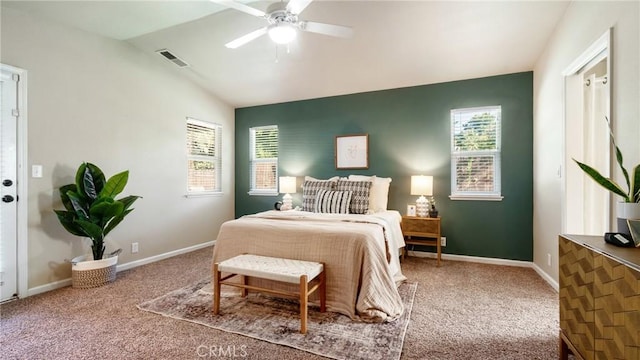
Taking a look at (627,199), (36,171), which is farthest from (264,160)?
(627,199)

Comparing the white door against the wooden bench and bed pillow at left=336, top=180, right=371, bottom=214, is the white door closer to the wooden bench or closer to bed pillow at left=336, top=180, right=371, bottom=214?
the wooden bench

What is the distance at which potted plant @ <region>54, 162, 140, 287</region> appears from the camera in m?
2.83

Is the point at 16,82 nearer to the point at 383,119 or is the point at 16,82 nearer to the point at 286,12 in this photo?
the point at 286,12

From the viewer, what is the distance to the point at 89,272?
2.90 meters

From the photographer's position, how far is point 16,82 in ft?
8.79

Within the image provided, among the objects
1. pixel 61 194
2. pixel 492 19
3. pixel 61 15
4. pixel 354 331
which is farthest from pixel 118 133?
pixel 492 19

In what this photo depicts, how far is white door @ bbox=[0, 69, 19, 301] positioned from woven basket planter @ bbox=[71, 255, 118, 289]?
42 centimetres

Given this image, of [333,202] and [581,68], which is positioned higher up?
[581,68]

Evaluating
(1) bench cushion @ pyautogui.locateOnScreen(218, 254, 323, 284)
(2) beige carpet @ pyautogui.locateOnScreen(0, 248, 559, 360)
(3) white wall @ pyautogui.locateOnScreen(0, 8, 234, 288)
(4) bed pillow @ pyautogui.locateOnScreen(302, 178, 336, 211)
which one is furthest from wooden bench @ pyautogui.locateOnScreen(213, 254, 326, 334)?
(3) white wall @ pyautogui.locateOnScreen(0, 8, 234, 288)

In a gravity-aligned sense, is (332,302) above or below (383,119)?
below

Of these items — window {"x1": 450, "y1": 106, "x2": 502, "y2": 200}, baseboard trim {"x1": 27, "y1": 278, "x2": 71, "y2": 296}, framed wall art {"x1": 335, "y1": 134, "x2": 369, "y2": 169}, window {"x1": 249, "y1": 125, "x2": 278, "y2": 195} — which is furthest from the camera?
window {"x1": 249, "y1": 125, "x2": 278, "y2": 195}

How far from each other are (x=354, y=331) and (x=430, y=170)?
2.62m

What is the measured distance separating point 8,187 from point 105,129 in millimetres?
1054

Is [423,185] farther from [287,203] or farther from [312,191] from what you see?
[287,203]
